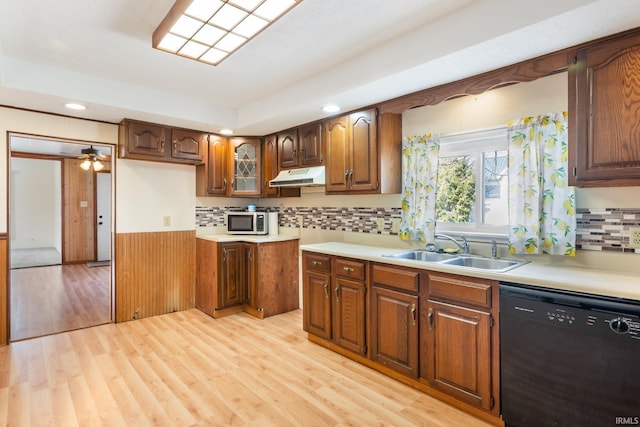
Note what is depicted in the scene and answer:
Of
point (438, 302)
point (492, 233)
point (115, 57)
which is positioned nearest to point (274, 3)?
point (115, 57)

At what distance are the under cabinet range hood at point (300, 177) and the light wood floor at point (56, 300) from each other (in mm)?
2450

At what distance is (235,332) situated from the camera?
3.40m

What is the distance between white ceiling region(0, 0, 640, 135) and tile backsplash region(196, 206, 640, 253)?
3.29ft

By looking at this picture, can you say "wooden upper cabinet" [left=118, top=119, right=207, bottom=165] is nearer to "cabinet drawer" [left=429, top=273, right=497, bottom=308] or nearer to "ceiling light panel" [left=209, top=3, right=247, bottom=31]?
"ceiling light panel" [left=209, top=3, right=247, bottom=31]

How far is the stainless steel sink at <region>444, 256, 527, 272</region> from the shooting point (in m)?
2.33

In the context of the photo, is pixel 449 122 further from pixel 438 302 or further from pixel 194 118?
pixel 194 118

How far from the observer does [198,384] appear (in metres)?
2.42

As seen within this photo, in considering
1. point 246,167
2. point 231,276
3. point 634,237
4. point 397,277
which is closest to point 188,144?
point 246,167

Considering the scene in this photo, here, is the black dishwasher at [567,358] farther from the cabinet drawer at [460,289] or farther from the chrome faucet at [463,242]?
the chrome faucet at [463,242]

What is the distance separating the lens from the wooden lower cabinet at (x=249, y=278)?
148 inches

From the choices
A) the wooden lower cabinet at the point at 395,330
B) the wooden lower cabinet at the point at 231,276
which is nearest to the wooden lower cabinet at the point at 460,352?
the wooden lower cabinet at the point at 395,330

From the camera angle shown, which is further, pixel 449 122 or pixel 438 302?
pixel 449 122

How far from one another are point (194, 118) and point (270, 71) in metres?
1.20

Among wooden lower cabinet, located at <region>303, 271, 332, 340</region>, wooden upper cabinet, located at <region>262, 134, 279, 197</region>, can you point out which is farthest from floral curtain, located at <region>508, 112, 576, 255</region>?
wooden upper cabinet, located at <region>262, 134, 279, 197</region>
